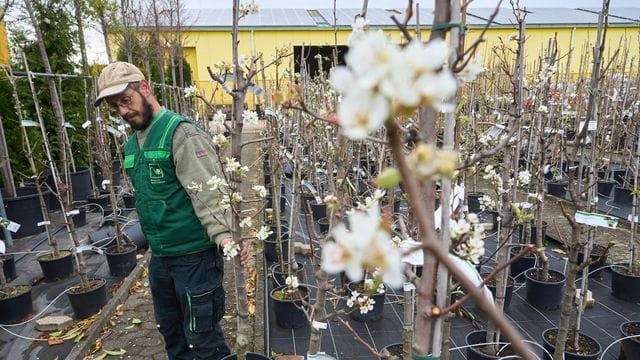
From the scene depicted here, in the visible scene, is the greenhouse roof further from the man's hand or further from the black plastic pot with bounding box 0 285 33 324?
the man's hand

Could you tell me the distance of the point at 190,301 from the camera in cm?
242

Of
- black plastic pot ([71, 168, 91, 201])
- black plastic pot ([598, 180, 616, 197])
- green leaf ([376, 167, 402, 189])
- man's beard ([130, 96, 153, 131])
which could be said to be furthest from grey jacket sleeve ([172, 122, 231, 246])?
black plastic pot ([598, 180, 616, 197])

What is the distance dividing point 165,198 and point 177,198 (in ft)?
0.22

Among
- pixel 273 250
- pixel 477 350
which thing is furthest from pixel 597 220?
pixel 273 250

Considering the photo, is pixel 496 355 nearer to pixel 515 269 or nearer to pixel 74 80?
pixel 515 269

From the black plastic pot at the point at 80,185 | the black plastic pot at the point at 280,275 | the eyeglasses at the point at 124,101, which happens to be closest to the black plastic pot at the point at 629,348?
the black plastic pot at the point at 280,275

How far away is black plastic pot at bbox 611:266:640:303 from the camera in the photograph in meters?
3.67

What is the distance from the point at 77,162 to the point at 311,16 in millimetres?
22976

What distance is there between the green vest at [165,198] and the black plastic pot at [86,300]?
5.33ft

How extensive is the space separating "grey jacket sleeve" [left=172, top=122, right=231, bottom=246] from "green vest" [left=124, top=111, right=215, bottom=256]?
6cm

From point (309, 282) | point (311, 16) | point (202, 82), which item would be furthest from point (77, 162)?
point (311, 16)

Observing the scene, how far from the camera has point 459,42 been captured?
3.09ft

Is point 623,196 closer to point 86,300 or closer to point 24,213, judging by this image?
point 86,300

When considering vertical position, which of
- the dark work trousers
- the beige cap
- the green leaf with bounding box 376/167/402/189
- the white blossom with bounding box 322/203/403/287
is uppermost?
the beige cap
